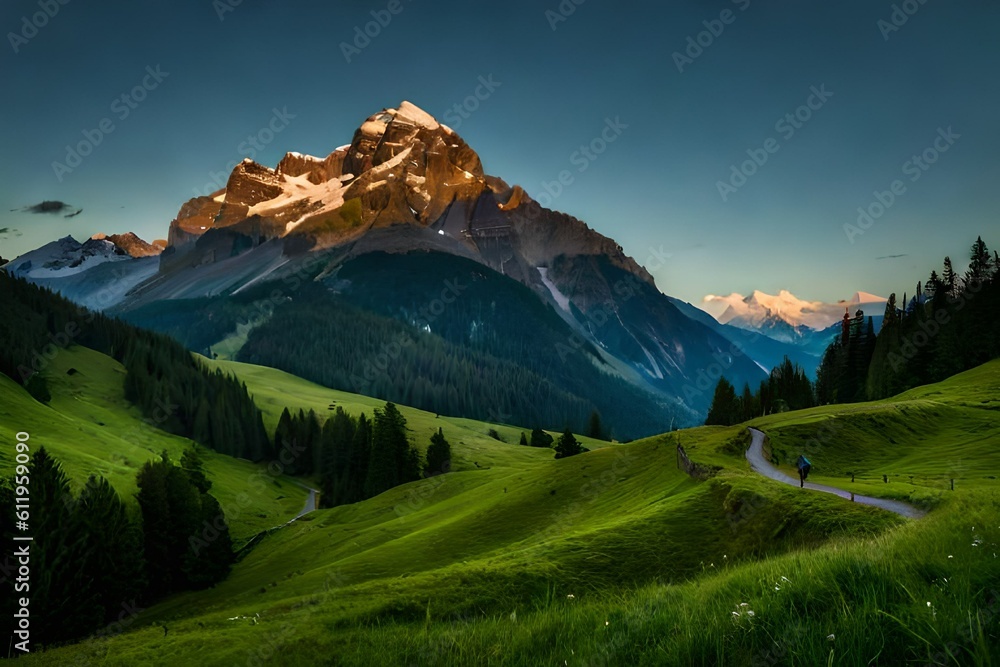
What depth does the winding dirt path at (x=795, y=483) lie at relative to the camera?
70.4 ft

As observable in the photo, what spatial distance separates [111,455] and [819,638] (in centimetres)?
11095

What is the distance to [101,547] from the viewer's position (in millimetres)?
50531

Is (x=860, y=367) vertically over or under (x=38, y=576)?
over

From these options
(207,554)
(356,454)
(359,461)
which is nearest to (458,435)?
(356,454)

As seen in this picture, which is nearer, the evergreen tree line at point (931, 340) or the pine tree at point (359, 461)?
the evergreen tree line at point (931, 340)

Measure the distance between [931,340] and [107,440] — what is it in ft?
496

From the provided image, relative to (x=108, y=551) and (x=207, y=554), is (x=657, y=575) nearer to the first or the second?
(x=108, y=551)

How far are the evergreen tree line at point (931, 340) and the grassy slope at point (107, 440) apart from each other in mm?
114373

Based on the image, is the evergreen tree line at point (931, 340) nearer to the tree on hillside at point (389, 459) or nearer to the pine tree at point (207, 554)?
the tree on hillside at point (389, 459)

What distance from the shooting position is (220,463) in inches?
4929

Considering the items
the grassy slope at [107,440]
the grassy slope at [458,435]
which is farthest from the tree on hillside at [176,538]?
the grassy slope at [458,435]

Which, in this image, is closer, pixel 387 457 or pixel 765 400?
pixel 387 457

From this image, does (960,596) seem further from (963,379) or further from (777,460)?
(963,379)

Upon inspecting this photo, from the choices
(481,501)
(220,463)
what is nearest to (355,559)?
(481,501)
